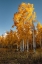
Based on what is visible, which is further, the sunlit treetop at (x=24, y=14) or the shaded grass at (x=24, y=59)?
the sunlit treetop at (x=24, y=14)

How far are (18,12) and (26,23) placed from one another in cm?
249

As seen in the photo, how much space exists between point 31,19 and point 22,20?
5.41ft

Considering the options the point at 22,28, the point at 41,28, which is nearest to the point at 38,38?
the point at 41,28

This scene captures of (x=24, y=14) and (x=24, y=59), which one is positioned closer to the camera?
(x=24, y=59)

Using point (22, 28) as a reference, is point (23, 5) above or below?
above

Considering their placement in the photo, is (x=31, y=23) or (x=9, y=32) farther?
(x=9, y=32)

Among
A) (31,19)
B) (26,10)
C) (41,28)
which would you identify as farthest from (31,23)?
(41,28)

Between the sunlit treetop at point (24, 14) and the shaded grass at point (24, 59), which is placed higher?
the sunlit treetop at point (24, 14)

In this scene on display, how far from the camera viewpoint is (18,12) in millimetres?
29016

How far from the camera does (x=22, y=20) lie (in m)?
29.2

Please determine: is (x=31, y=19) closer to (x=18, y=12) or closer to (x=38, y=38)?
(x=18, y=12)

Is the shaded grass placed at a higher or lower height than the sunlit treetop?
lower

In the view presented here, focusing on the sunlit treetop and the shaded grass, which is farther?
the sunlit treetop

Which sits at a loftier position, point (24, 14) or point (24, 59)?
point (24, 14)
